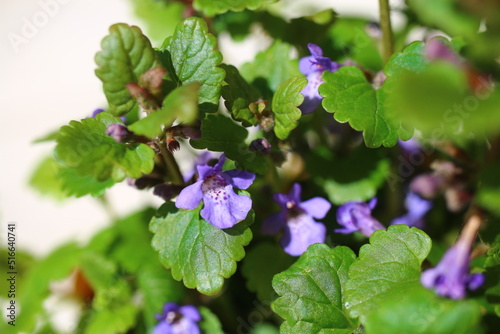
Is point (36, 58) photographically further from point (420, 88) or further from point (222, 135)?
point (420, 88)

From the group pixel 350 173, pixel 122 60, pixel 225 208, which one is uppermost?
pixel 122 60

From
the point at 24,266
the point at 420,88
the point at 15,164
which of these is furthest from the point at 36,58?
the point at 420,88

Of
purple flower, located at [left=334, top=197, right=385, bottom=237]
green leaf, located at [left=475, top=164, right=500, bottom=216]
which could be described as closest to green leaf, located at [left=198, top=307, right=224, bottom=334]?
purple flower, located at [left=334, top=197, right=385, bottom=237]

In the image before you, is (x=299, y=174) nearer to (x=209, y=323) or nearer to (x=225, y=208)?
(x=209, y=323)

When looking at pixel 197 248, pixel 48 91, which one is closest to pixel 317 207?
pixel 197 248

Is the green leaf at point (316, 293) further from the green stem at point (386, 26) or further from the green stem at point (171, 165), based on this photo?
the green stem at point (386, 26)
